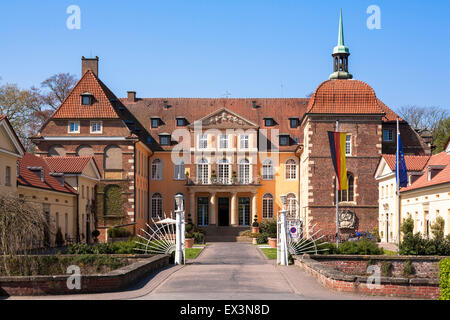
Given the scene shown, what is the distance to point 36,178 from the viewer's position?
116ft

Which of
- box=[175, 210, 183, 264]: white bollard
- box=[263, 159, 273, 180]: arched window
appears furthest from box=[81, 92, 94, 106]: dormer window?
box=[175, 210, 183, 264]: white bollard

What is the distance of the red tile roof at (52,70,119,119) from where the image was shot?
4925cm

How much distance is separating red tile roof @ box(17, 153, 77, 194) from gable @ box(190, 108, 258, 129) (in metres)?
16.8

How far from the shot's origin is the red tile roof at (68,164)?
1618 inches

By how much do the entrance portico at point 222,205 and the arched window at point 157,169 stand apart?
3586 mm

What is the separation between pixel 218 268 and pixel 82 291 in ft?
26.9

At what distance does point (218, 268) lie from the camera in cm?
2253

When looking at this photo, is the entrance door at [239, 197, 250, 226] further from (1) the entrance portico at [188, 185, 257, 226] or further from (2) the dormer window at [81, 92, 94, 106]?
(2) the dormer window at [81, 92, 94, 106]

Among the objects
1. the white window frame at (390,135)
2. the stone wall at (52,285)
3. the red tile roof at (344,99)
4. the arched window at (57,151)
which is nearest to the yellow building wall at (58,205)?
the arched window at (57,151)

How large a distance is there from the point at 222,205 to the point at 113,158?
1203cm

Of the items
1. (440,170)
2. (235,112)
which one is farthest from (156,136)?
(440,170)

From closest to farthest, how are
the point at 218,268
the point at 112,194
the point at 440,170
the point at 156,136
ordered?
1. the point at 218,268
2. the point at 440,170
3. the point at 112,194
4. the point at 156,136

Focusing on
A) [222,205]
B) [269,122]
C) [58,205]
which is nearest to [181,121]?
[269,122]
